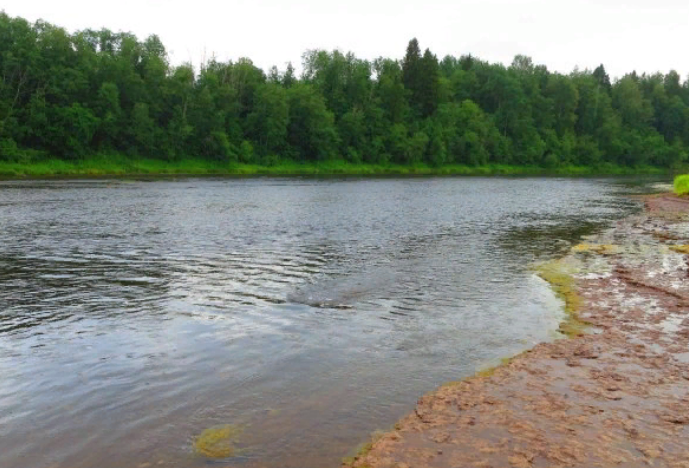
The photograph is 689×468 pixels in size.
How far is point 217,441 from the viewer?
745cm

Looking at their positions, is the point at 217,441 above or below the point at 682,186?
below

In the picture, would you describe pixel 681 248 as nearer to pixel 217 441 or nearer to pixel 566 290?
pixel 566 290

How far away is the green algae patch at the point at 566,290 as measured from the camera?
12.8 meters

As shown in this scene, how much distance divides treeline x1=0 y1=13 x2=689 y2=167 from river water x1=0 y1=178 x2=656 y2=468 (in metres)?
63.9

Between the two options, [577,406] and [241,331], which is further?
[241,331]

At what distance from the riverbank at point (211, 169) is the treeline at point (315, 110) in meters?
2.12

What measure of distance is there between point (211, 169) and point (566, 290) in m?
Answer: 83.7

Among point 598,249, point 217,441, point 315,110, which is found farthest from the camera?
point 315,110

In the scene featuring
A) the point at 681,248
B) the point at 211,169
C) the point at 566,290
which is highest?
the point at 211,169

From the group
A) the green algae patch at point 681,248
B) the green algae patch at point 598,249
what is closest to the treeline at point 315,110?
the green algae patch at point 598,249

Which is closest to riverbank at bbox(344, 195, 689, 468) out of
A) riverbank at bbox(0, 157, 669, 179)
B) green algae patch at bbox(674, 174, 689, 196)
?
green algae patch at bbox(674, 174, 689, 196)

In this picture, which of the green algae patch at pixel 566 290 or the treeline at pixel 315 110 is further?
the treeline at pixel 315 110

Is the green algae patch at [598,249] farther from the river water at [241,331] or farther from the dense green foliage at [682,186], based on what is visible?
the dense green foliage at [682,186]

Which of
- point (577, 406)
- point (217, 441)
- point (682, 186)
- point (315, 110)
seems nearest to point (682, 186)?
point (682, 186)
